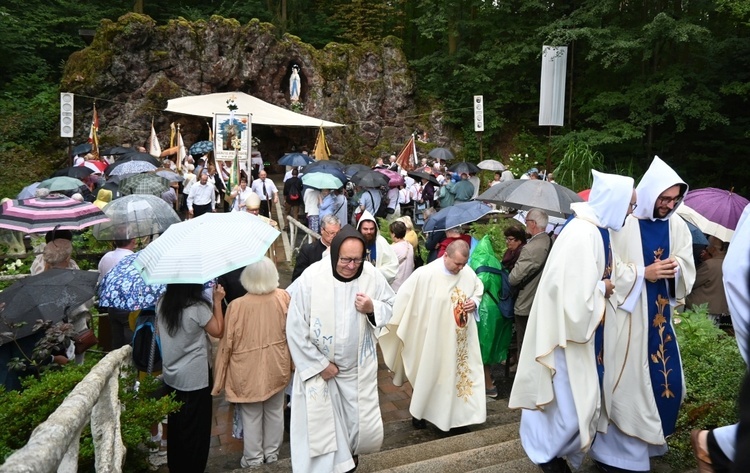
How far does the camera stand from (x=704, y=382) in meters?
4.61

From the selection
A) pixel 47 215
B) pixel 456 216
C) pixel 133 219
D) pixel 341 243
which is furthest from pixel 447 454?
pixel 47 215

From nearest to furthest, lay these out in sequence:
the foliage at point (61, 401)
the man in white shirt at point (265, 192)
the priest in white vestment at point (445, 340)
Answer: the foliage at point (61, 401)
the priest in white vestment at point (445, 340)
the man in white shirt at point (265, 192)

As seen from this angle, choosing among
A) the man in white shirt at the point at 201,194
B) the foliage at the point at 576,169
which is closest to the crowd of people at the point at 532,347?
the man in white shirt at the point at 201,194

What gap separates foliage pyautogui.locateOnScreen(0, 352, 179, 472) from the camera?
3.14 meters

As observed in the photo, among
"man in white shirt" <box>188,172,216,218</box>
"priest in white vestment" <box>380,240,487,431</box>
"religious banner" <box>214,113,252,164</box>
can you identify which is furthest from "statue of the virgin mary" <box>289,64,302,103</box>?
"priest in white vestment" <box>380,240,487,431</box>

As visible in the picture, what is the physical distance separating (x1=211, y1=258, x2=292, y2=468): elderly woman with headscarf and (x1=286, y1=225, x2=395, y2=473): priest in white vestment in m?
0.39

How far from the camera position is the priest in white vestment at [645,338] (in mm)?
3893

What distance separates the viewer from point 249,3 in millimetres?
28531

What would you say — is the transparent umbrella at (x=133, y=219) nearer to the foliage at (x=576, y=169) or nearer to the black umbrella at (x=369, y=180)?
the black umbrella at (x=369, y=180)

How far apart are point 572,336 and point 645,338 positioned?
658 millimetres

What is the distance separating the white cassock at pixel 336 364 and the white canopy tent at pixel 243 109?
673 inches

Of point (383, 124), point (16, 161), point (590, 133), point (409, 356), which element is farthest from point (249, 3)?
point (409, 356)

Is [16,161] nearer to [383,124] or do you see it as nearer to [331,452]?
[383,124]

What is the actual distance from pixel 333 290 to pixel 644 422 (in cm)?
224
